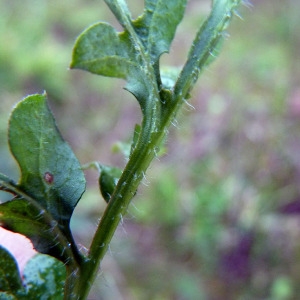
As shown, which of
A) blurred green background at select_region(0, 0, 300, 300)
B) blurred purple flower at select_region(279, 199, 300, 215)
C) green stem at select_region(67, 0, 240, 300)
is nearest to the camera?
green stem at select_region(67, 0, 240, 300)

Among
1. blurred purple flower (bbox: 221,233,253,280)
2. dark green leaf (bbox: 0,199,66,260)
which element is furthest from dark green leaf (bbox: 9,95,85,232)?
blurred purple flower (bbox: 221,233,253,280)

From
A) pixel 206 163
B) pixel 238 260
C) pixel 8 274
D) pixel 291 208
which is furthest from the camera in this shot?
pixel 206 163

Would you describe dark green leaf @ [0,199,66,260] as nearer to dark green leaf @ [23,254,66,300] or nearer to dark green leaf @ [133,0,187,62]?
dark green leaf @ [23,254,66,300]

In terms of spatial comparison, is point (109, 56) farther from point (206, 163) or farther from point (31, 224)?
point (206, 163)

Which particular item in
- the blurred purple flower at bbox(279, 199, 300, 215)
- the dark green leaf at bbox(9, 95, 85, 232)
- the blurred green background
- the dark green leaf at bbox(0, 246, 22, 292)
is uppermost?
the dark green leaf at bbox(9, 95, 85, 232)

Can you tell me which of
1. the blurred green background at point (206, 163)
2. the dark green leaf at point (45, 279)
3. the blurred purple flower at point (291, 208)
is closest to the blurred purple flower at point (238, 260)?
the blurred green background at point (206, 163)

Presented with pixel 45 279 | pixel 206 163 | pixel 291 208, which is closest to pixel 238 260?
pixel 291 208
